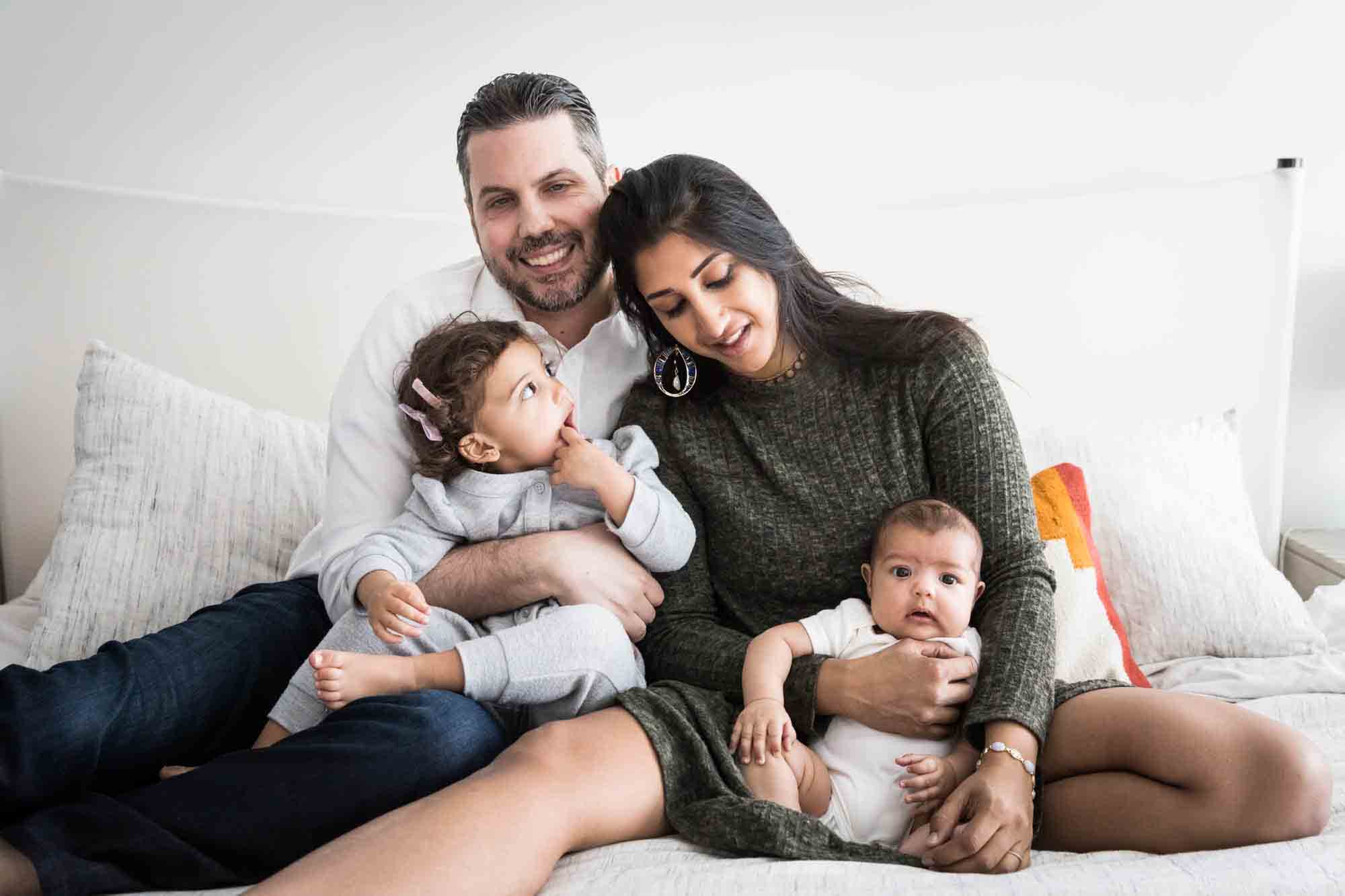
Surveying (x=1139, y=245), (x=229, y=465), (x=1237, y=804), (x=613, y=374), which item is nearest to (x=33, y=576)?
(x=229, y=465)

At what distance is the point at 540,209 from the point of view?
5.60ft

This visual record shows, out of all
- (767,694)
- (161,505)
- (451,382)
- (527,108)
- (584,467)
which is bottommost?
(767,694)

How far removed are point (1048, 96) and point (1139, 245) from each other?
1.43 ft

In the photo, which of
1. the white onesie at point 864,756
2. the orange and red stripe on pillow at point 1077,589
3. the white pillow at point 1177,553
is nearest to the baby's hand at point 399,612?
the white onesie at point 864,756

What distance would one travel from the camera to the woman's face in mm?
1475

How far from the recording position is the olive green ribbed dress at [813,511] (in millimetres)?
1320

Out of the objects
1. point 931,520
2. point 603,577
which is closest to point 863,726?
point 931,520

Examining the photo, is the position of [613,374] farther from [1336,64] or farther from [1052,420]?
[1336,64]

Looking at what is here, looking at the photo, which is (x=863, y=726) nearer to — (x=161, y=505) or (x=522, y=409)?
(x=522, y=409)

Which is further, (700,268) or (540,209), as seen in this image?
(540,209)

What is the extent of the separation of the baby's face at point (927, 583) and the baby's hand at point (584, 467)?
38 cm

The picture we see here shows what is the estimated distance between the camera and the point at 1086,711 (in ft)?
4.16

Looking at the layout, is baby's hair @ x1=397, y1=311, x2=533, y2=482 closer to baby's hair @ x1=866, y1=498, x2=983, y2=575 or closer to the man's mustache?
the man's mustache

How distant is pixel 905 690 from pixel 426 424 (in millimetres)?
749
